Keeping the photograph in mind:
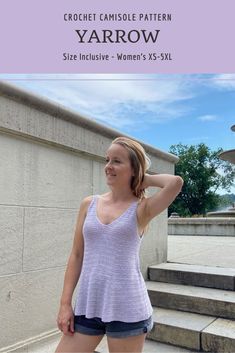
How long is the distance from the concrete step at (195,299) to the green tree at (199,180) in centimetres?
3878

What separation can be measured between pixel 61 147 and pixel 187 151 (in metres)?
44.8

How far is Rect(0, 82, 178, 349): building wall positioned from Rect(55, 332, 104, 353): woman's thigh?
1.12 meters

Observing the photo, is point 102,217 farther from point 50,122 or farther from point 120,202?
point 50,122

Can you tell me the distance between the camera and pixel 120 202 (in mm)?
1760

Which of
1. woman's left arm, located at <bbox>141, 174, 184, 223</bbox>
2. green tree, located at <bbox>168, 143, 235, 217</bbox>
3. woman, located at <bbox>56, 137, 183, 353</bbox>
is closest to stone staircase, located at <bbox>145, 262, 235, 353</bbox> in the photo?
woman, located at <bbox>56, 137, 183, 353</bbox>

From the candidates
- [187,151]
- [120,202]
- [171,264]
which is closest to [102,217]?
[120,202]

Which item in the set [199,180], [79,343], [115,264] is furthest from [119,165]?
[199,180]

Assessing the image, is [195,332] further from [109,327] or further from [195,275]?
[109,327]

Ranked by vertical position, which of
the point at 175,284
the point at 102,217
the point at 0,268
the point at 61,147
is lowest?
the point at 175,284

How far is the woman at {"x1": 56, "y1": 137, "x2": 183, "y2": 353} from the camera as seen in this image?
1.56 metres

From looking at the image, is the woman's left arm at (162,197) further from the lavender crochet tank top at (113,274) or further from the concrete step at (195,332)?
the concrete step at (195,332)

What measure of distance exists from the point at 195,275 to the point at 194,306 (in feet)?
1.72

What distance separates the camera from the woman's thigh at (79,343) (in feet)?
5.27

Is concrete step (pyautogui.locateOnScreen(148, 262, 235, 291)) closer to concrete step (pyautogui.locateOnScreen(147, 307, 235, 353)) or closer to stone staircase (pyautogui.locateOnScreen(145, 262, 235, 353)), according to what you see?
stone staircase (pyautogui.locateOnScreen(145, 262, 235, 353))
